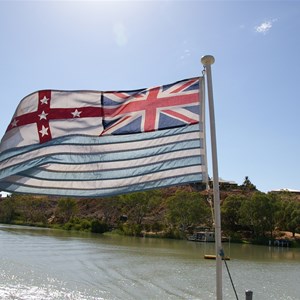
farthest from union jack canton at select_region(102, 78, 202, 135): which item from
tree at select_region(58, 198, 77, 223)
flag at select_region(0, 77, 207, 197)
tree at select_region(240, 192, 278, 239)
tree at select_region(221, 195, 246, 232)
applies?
tree at select_region(58, 198, 77, 223)

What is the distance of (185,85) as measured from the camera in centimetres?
708

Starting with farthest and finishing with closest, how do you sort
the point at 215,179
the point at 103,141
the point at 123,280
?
the point at 123,280 → the point at 103,141 → the point at 215,179

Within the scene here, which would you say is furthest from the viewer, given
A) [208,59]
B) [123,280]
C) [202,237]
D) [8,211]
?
[8,211]

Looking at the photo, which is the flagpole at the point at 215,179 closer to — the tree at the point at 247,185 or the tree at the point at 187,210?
the tree at the point at 187,210

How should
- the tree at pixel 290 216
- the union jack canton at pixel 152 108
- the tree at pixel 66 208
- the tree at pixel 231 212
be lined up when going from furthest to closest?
the tree at pixel 66 208, the tree at pixel 231 212, the tree at pixel 290 216, the union jack canton at pixel 152 108

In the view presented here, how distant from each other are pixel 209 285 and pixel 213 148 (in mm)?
17148

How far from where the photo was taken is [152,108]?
23.5 feet

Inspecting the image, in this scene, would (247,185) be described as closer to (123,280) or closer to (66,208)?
(66,208)

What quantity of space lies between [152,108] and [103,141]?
102cm

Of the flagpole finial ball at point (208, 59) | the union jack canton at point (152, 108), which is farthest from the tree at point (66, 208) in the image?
the flagpole finial ball at point (208, 59)

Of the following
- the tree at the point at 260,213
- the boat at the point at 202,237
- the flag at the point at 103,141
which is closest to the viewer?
the flag at the point at 103,141

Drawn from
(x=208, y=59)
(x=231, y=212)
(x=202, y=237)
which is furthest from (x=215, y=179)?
(x=231, y=212)

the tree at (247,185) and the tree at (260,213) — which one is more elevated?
the tree at (247,185)

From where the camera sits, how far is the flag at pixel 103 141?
6812 mm
